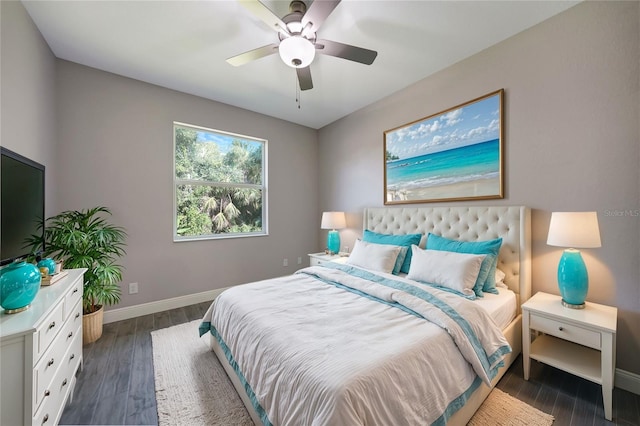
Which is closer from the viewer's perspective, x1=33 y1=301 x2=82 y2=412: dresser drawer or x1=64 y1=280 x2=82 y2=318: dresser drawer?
x1=33 y1=301 x2=82 y2=412: dresser drawer

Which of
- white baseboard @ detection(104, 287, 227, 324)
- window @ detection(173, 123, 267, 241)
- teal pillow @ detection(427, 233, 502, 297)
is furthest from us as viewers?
window @ detection(173, 123, 267, 241)

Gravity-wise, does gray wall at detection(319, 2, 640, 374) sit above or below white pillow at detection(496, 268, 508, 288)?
above

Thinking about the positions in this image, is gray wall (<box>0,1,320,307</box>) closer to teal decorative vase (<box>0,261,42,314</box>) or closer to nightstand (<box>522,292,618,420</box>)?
teal decorative vase (<box>0,261,42,314</box>)

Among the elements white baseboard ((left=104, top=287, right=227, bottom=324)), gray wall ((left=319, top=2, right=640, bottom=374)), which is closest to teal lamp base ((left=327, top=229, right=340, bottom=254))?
white baseboard ((left=104, top=287, right=227, bottom=324))

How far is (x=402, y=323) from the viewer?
4.88 feet

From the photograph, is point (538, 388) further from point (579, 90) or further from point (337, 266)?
point (579, 90)

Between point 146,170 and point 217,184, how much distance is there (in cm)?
86

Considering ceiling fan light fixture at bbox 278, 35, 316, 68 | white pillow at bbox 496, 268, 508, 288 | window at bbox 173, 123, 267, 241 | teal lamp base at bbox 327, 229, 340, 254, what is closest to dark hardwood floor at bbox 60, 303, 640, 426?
white pillow at bbox 496, 268, 508, 288

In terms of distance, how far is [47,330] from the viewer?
1.25 meters

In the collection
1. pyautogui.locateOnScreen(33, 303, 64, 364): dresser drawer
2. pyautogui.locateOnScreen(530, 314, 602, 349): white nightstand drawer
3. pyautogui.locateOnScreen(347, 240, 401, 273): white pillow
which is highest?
pyautogui.locateOnScreen(347, 240, 401, 273): white pillow

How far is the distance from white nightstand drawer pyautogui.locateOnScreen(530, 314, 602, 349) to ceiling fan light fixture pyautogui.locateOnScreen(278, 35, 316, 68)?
98.4 inches

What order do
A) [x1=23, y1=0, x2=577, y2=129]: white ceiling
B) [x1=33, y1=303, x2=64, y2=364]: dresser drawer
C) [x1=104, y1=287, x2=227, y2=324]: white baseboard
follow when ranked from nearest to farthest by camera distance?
[x1=33, y1=303, x2=64, y2=364]: dresser drawer
[x1=23, y1=0, x2=577, y2=129]: white ceiling
[x1=104, y1=287, x2=227, y2=324]: white baseboard

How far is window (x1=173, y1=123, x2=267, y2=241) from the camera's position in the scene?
334 centimetres

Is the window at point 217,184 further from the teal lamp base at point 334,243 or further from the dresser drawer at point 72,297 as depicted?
the dresser drawer at point 72,297
